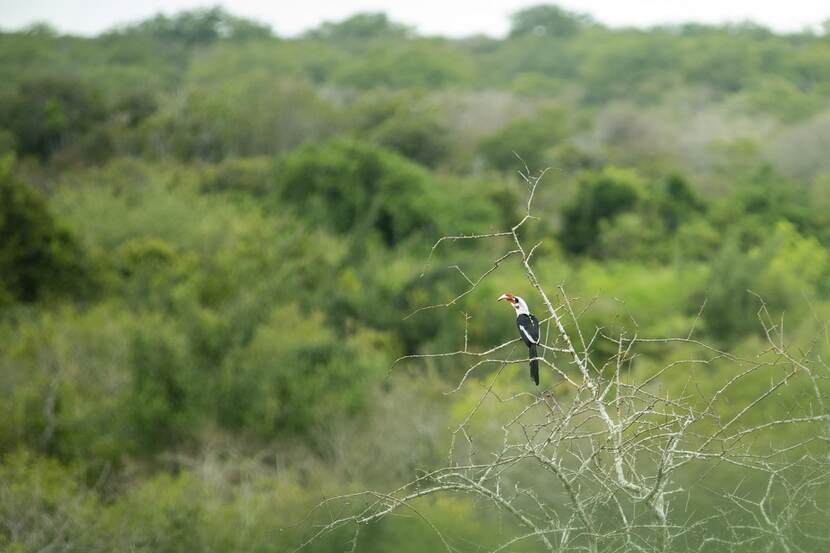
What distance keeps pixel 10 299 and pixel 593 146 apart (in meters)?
24.7

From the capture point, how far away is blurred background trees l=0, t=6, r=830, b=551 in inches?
689

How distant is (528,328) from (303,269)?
2120 centimetres

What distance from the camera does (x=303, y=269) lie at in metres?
28.0

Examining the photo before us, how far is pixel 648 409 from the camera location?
5.13 metres

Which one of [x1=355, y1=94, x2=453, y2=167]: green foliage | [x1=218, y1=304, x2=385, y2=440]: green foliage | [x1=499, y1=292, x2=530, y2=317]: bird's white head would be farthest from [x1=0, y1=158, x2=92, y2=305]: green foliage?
[x1=499, y1=292, x2=530, y2=317]: bird's white head

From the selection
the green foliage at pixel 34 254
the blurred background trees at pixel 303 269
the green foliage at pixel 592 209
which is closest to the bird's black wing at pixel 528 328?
the blurred background trees at pixel 303 269

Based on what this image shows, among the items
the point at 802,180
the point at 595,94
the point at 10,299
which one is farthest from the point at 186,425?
the point at 595,94

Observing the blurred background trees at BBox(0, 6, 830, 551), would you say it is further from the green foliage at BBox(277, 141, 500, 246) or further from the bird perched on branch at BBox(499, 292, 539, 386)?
the bird perched on branch at BBox(499, 292, 539, 386)

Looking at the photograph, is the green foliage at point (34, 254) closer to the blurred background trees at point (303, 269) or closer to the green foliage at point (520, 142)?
the blurred background trees at point (303, 269)

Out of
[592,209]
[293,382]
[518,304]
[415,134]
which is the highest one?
[518,304]

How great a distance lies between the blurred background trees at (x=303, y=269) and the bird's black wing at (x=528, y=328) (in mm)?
322

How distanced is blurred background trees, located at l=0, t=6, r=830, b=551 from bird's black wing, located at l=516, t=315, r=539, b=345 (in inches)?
12.7

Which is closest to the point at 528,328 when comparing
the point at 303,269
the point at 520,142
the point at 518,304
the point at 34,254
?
the point at 518,304

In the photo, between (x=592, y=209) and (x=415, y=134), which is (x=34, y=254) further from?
(x=415, y=134)
